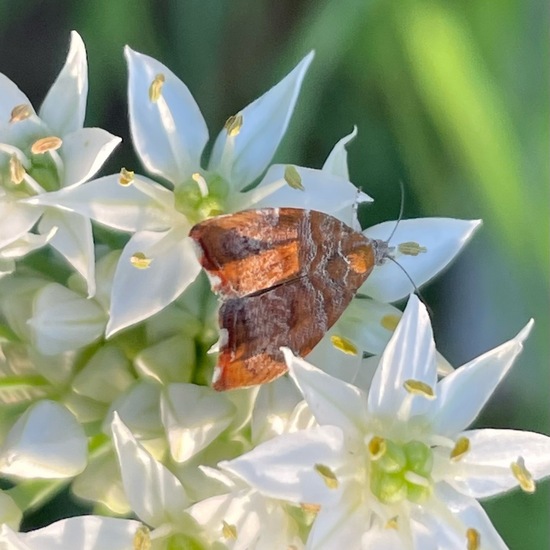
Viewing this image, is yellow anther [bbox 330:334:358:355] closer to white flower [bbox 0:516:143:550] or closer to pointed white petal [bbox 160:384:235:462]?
pointed white petal [bbox 160:384:235:462]

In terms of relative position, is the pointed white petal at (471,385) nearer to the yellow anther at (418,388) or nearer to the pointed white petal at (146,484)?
the yellow anther at (418,388)

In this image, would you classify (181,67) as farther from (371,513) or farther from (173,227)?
(371,513)

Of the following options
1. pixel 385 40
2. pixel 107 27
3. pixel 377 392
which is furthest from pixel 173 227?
pixel 385 40

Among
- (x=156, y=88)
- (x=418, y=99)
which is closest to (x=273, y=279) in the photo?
(x=156, y=88)

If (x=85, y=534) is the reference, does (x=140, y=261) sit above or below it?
above

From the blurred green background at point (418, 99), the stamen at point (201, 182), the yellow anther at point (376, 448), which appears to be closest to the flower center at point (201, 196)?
the stamen at point (201, 182)

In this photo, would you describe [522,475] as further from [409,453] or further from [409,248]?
[409,248]

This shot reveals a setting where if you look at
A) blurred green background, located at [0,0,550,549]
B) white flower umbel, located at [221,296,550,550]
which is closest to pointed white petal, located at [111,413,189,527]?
white flower umbel, located at [221,296,550,550]
